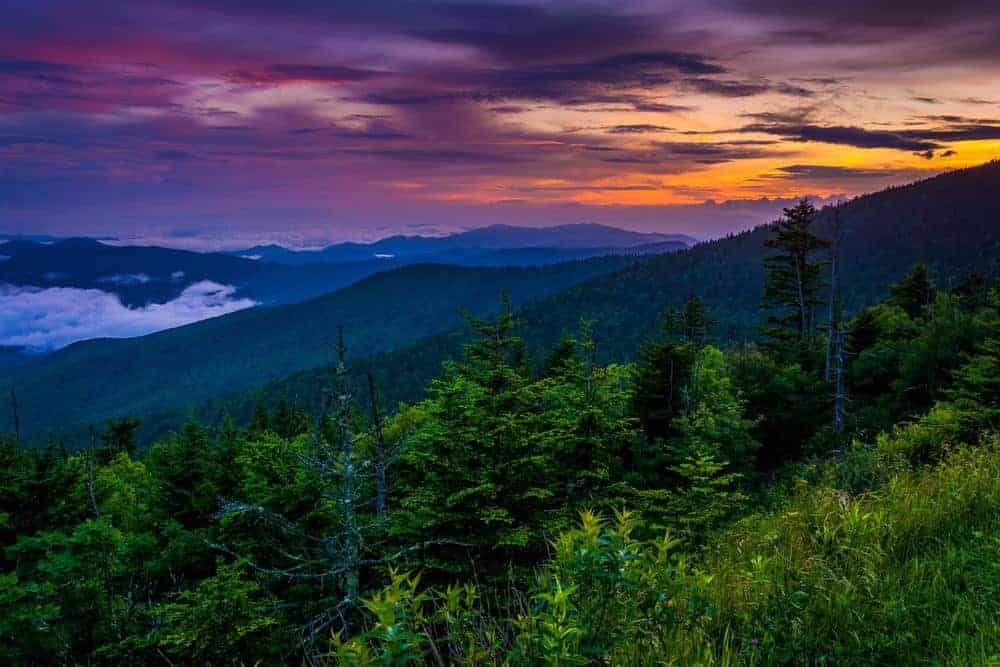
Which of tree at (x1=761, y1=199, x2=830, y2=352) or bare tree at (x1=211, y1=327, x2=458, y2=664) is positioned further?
tree at (x1=761, y1=199, x2=830, y2=352)

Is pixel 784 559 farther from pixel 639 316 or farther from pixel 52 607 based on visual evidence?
pixel 639 316

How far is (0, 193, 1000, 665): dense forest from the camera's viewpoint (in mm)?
3279

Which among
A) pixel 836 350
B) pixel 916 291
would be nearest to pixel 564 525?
pixel 836 350

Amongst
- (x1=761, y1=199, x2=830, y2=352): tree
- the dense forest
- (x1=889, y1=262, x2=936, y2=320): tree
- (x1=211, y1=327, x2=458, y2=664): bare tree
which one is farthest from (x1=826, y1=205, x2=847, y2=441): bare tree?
(x1=211, y1=327, x2=458, y2=664): bare tree

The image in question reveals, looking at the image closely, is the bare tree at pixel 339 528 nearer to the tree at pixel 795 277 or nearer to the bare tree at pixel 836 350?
the bare tree at pixel 836 350

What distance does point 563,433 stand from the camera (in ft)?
48.3

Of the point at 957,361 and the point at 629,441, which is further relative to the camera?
the point at 957,361

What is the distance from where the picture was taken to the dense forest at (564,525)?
3.28m

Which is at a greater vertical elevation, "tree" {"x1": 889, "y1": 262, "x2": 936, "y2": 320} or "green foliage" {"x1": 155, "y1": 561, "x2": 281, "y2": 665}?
"tree" {"x1": 889, "y1": 262, "x2": 936, "y2": 320}

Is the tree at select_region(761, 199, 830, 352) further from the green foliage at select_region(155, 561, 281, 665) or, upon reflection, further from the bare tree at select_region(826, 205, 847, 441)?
the green foliage at select_region(155, 561, 281, 665)

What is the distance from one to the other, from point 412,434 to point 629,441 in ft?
30.8

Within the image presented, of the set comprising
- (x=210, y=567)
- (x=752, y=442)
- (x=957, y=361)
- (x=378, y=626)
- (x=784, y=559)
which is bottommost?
(x=210, y=567)

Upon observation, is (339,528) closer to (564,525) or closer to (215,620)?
(215,620)

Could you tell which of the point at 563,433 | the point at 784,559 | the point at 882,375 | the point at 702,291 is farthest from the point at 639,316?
the point at 784,559
